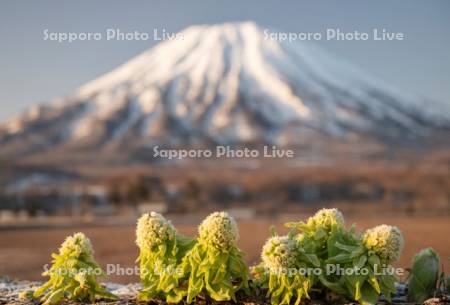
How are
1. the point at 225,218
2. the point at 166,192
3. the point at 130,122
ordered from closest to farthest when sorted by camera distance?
the point at 225,218 → the point at 166,192 → the point at 130,122

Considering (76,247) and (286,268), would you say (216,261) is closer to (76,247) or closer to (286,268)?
(286,268)

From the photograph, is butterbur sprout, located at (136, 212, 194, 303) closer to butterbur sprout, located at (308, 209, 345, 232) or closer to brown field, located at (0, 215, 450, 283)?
butterbur sprout, located at (308, 209, 345, 232)

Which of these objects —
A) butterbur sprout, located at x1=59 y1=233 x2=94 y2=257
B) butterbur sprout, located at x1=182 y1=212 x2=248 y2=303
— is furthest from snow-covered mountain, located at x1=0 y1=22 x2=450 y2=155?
butterbur sprout, located at x1=182 y1=212 x2=248 y2=303

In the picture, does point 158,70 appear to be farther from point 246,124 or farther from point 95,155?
point 95,155

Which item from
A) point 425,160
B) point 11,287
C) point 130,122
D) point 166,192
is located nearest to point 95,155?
point 130,122

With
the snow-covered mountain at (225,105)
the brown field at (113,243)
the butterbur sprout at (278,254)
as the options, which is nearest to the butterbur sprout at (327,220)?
the butterbur sprout at (278,254)

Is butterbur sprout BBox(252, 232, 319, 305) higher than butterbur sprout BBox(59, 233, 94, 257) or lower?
lower
